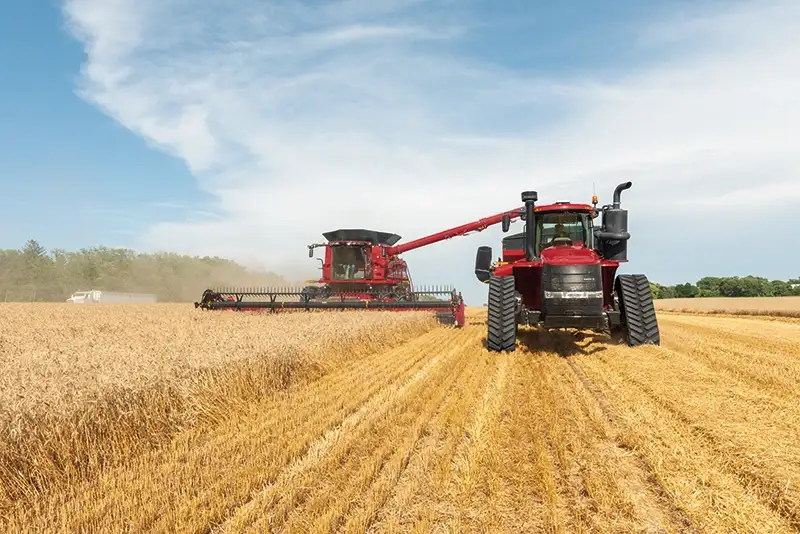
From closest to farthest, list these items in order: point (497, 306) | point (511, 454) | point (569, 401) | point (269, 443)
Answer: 1. point (511, 454)
2. point (269, 443)
3. point (569, 401)
4. point (497, 306)

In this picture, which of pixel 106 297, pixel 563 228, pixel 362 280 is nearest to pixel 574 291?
pixel 563 228

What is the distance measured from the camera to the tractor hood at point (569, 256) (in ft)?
27.6

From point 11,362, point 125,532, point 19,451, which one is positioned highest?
point 11,362

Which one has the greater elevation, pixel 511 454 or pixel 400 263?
pixel 400 263

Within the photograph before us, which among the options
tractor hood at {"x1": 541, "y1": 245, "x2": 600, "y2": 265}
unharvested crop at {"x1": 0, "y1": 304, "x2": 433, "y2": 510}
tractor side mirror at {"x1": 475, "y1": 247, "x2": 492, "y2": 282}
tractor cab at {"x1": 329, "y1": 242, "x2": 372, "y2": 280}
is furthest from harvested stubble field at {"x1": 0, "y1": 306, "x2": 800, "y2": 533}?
tractor cab at {"x1": 329, "y1": 242, "x2": 372, "y2": 280}

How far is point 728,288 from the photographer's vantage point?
55.3 metres

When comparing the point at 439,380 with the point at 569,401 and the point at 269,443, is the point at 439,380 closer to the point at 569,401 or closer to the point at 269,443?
the point at 569,401

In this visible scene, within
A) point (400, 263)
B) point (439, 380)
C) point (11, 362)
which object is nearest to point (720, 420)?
point (439, 380)

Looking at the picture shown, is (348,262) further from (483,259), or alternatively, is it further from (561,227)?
(561,227)

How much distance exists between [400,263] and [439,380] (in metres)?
13.4

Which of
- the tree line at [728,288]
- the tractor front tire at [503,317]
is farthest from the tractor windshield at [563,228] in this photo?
the tree line at [728,288]

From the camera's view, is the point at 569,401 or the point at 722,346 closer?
the point at 569,401

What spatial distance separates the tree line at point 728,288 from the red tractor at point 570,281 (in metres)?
48.3

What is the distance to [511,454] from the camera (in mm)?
3717
